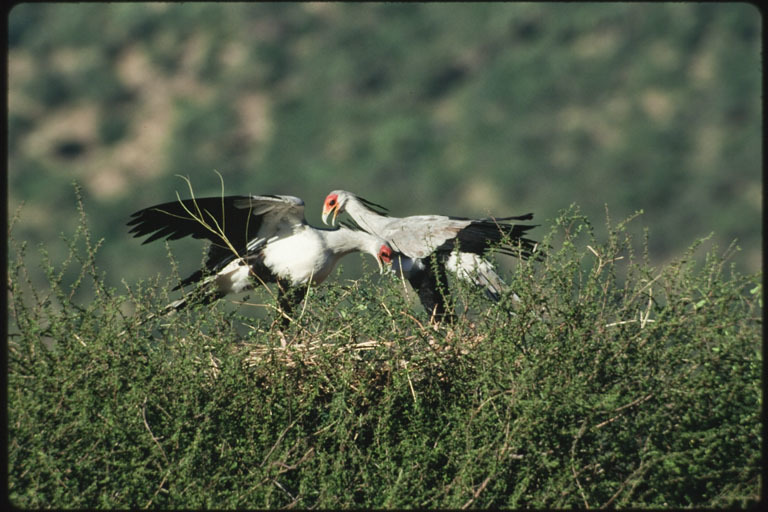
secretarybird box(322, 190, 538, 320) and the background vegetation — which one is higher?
secretarybird box(322, 190, 538, 320)

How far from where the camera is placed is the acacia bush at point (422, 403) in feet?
10.8

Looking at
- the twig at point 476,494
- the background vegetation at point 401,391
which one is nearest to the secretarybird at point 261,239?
the background vegetation at point 401,391

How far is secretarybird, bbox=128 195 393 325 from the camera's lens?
195 inches

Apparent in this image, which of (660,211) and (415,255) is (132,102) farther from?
(415,255)

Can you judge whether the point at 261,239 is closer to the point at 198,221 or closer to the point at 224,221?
the point at 224,221

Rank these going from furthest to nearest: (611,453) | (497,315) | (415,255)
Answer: (415,255) < (497,315) < (611,453)

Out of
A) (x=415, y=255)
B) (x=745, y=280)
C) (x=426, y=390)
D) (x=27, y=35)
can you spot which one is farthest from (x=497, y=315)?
(x=27, y=35)

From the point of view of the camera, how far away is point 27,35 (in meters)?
32.5

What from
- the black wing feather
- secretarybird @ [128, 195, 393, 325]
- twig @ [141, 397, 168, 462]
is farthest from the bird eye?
twig @ [141, 397, 168, 462]

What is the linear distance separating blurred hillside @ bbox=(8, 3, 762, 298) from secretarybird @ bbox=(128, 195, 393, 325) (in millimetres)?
16375

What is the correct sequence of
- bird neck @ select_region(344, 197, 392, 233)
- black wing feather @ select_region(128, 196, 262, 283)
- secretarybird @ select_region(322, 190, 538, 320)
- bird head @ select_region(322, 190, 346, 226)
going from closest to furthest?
black wing feather @ select_region(128, 196, 262, 283), secretarybird @ select_region(322, 190, 538, 320), bird neck @ select_region(344, 197, 392, 233), bird head @ select_region(322, 190, 346, 226)

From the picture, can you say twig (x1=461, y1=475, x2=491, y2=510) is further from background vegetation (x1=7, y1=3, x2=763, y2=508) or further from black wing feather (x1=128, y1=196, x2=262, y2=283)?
black wing feather (x1=128, y1=196, x2=262, y2=283)

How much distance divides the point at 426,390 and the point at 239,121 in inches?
1047

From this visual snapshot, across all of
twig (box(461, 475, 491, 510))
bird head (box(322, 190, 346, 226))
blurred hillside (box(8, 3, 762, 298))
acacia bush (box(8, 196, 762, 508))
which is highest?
blurred hillside (box(8, 3, 762, 298))
